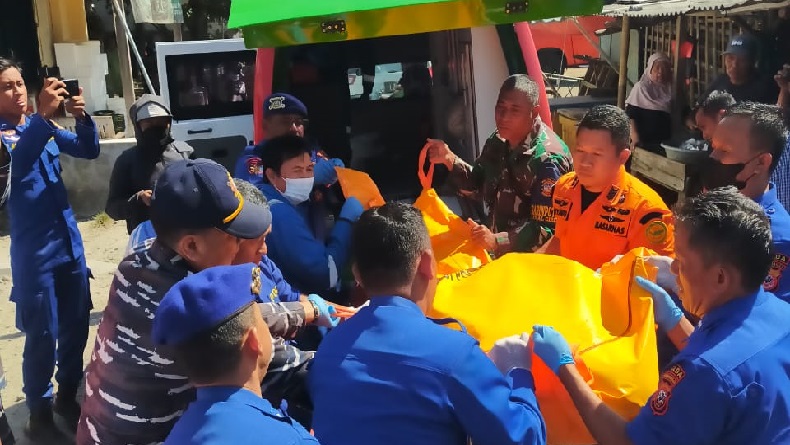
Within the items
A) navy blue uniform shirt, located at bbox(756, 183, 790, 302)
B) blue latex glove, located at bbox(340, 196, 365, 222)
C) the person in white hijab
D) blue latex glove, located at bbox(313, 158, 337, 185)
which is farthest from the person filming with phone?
the person in white hijab

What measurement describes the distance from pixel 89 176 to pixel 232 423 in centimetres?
834

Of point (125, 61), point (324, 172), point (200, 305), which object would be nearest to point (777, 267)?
point (200, 305)

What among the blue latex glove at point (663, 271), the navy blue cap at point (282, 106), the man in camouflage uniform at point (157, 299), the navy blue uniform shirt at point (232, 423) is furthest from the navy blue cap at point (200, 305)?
the navy blue cap at point (282, 106)

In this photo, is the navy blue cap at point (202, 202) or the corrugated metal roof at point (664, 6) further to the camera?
the corrugated metal roof at point (664, 6)

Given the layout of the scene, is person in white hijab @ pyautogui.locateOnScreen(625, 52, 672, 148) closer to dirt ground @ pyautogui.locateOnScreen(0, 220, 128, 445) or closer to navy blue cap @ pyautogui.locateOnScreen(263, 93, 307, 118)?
navy blue cap @ pyautogui.locateOnScreen(263, 93, 307, 118)

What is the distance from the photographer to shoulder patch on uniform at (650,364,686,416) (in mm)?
1659

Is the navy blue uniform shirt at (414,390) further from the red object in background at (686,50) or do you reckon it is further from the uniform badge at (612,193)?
the red object in background at (686,50)

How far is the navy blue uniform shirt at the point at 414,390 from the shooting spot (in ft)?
5.48

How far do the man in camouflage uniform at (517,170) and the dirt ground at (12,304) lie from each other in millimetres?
2936

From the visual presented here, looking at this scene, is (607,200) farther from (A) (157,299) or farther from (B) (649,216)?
(A) (157,299)

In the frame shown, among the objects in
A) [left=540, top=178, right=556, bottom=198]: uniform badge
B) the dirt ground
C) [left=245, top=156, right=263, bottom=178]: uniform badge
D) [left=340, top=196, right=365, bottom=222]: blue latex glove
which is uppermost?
[left=245, top=156, right=263, bottom=178]: uniform badge

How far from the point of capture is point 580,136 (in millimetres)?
2996

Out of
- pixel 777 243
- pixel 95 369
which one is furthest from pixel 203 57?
pixel 777 243

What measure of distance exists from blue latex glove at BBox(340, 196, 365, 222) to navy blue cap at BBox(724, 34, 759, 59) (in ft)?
16.4
